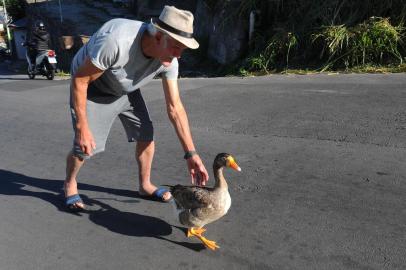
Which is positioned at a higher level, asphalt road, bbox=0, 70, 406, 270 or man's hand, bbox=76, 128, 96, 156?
man's hand, bbox=76, 128, 96, 156

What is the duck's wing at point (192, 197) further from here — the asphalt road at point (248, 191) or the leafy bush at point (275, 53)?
the leafy bush at point (275, 53)

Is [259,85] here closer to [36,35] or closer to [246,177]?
[246,177]

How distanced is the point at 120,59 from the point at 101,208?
63.4 inches

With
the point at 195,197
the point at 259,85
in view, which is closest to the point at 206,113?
the point at 259,85

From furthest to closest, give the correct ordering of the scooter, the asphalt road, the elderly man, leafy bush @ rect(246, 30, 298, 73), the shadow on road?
the scooter < leafy bush @ rect(246, 30, 298, 73) < the shadow on road < the asphalt road < the elderly man

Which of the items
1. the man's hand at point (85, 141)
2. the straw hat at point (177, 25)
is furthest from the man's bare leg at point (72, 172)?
the straw hat at point (177, 25)

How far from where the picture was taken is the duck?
3434 millimetres

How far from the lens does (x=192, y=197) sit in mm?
3496

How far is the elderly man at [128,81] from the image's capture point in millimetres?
3283

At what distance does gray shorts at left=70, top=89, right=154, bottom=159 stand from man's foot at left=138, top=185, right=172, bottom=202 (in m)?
0.51

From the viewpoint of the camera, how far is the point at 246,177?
473cm

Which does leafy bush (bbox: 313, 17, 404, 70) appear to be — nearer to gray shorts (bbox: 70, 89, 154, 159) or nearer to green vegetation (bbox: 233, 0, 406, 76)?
green vegetation (bbox: 233, 0, 406, 76)

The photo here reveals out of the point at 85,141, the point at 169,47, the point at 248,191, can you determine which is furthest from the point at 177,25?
the point at 248,191

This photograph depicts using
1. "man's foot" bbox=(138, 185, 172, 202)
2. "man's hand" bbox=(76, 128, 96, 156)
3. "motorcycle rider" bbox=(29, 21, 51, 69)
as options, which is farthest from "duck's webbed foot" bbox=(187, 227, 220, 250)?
"motorcycle rider" bbox=(29, 21, 51, 69)
